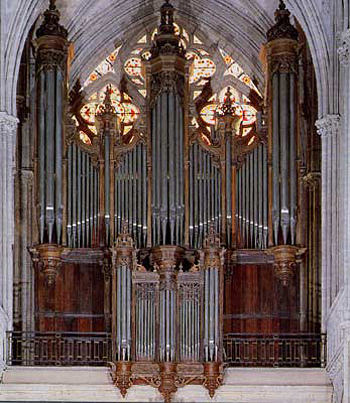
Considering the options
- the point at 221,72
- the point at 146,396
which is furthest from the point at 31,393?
the point at 221,72

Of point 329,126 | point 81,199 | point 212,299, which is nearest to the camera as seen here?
point 212,299

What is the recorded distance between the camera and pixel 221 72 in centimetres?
3497

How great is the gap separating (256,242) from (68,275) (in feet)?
11.3

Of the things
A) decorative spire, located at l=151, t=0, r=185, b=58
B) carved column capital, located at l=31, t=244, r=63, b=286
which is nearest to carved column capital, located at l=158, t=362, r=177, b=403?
carved column capital, located at l=31, t=244, r=63, b=286

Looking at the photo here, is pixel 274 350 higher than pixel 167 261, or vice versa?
pixel 167 261

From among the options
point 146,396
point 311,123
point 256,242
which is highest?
point 311,123

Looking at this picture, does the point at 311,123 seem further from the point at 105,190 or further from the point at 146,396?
the point at 146,396

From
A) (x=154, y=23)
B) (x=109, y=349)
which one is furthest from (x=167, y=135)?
(x=154, y=23)

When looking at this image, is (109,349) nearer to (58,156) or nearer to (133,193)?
(133,193)

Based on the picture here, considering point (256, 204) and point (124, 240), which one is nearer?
point (124, 240)

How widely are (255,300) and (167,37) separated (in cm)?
494

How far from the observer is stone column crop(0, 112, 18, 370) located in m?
28.9

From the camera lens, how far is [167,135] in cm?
3120

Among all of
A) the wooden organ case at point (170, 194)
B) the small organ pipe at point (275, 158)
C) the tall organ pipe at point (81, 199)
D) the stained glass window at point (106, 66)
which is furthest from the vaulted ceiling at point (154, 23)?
the tall organ pipe at point (81, 199)
